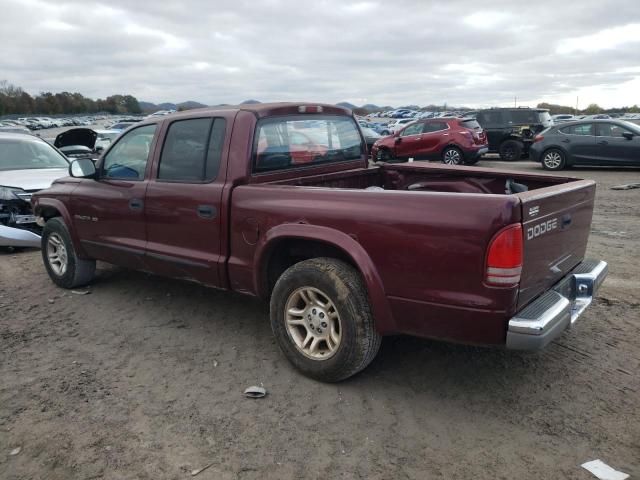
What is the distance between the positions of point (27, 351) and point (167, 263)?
1236mm

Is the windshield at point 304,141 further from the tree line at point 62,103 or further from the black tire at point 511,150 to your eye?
the tree line at point 62,103

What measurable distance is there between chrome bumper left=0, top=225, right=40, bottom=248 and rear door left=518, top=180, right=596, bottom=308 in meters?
6.50

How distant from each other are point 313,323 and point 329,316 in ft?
0.52

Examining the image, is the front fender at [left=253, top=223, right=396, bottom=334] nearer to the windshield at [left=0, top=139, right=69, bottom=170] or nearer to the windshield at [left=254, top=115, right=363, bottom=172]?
the windshield at [left=254, top=115, right=363, bottom=172]

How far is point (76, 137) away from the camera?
478 inches

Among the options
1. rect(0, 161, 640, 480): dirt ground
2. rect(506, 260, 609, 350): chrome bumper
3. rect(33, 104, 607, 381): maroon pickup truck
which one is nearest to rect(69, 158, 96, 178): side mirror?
rect(33, 104, 607, 381): maroon pickup truck

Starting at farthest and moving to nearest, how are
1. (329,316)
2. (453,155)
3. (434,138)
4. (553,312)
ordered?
1. (434,138)
2. (453,155)
3. (329,316)
4. (553,312)

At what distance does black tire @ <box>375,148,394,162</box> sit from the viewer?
18344 millimetres

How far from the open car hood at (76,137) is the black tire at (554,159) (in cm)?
1185

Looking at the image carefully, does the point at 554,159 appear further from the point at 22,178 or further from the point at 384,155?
the point at 22,178

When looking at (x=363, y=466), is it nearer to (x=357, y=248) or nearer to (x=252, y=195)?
(x=357, y=248)

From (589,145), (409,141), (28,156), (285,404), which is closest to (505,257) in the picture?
(285,404)

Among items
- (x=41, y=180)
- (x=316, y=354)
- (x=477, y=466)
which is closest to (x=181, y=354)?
(x=316, y=354)

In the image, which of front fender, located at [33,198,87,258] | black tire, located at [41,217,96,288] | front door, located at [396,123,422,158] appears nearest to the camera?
front fender, located at [33,198,87,258]
